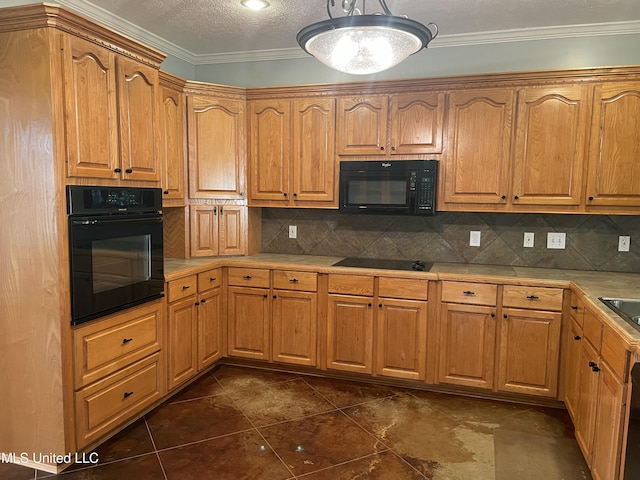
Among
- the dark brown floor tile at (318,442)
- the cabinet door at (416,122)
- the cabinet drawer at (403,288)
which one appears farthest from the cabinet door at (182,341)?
the cabinet door at (416,122)

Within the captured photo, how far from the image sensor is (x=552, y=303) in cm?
295

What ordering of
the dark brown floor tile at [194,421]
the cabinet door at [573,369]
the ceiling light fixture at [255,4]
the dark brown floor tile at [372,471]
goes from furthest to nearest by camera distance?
the ceiling light fixture at [255,4] → the dark brown floor tile at [194,421] → the cabinet door at [573,369] → the dark brown floor tile at [372,471]

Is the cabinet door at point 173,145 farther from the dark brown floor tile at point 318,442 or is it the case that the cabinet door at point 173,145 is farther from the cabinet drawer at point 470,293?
the cabinet drawer at point 470,293

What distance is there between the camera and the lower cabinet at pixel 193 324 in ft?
10.1

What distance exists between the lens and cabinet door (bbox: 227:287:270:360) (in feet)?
11.7

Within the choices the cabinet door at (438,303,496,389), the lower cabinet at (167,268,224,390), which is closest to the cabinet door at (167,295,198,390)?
the lower cabinet at (167,268,224,390)

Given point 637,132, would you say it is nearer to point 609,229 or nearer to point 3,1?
point 609,229

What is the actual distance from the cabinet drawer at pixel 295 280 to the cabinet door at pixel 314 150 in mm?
602

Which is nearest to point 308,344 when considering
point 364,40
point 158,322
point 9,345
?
point 158,322

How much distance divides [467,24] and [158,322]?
2.94 metres

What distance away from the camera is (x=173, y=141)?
11.3 ft

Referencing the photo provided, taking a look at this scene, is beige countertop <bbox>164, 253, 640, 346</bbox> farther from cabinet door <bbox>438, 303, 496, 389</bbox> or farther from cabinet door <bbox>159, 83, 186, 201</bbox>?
cabinet door <bbox>159, 83, 186, 201</bbox>

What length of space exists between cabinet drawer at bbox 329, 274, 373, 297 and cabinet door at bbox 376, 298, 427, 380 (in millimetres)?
136

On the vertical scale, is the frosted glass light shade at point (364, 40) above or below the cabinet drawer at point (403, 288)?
above
